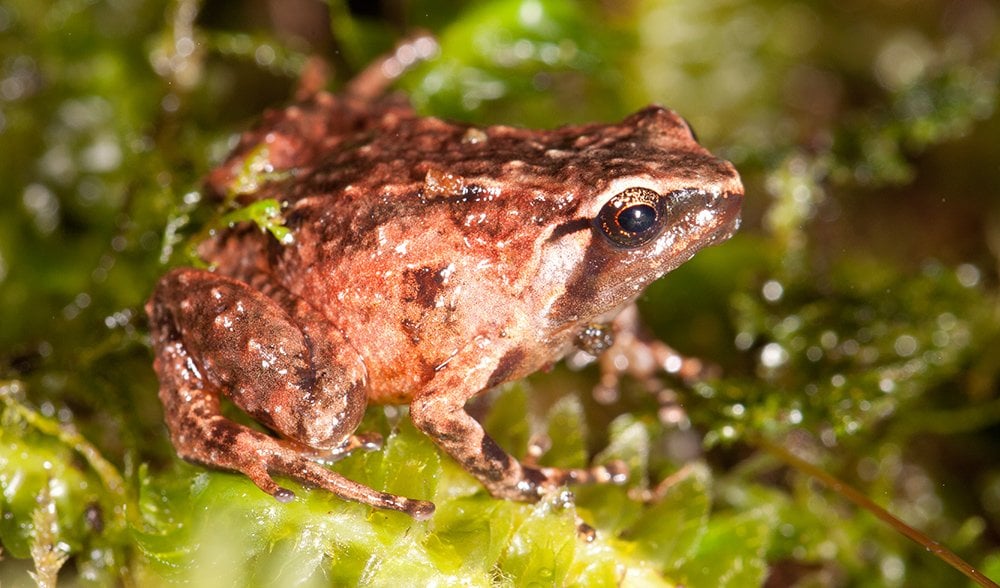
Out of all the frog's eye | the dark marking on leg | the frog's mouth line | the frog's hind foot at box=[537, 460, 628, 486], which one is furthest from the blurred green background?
the frog's eye

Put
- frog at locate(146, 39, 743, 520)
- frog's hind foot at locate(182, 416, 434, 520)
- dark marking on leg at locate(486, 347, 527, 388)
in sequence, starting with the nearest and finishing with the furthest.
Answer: frog's hind foot at locate(182, 416, 434, 520)
frog at locate(146, 39, 743, 520)
dark marking on leg at locate(486, 347, 527, 388)

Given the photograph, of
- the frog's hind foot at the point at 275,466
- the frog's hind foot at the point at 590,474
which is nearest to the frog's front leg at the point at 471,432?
the frog's hind foot at the point at 590,474

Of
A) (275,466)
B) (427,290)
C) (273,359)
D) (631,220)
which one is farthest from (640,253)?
(275,466)

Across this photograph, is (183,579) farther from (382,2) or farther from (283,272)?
(382,2)

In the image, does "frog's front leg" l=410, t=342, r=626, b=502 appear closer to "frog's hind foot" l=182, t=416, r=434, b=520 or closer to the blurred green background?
the blurred green background

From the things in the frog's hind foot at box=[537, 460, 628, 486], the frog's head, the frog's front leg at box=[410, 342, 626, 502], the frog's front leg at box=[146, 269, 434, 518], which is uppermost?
the frog's head

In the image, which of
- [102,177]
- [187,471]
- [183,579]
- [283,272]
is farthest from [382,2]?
[183,579]

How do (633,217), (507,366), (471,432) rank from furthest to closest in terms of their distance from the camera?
1. (507,366)
2. (471,432)
3. (633,217)

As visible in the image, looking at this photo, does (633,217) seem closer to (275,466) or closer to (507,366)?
(507,366)
